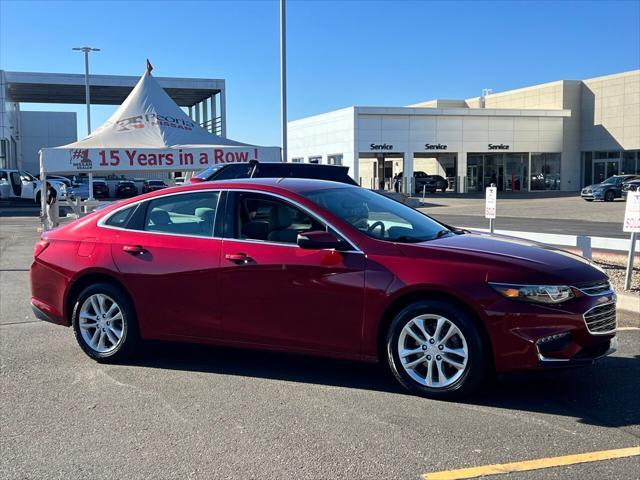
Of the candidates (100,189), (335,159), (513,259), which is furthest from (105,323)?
(335,159)

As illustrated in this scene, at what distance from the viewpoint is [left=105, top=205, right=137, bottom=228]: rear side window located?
5.89 metres

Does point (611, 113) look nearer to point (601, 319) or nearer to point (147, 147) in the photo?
point (147, 147)

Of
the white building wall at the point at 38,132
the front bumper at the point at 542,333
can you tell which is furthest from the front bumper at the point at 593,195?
the white building wall at the point at 38,132

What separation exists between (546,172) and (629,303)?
49232 millimetres

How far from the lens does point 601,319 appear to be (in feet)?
15.2

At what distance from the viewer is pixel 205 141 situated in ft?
62.4

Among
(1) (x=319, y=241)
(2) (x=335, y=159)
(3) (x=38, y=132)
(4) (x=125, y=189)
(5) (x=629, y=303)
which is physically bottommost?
(5) (x=629, y=303)

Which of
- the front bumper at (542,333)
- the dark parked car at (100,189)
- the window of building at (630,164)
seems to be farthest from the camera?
the window of building at (630,164)

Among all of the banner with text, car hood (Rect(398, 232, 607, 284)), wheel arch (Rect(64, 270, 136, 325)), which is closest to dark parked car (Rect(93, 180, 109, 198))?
the banner with text

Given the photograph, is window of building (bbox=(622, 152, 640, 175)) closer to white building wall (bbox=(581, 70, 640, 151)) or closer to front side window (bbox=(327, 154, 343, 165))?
white building wall (bbox=(581, 70, 640, 151))

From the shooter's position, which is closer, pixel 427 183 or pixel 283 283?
pixel 283 283

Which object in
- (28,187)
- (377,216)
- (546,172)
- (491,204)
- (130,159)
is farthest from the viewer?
Answer: (546,172)

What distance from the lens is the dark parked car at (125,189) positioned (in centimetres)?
4250

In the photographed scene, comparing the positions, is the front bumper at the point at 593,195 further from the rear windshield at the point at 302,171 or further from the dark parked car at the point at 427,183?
the rear windshield at the point at 302,171
